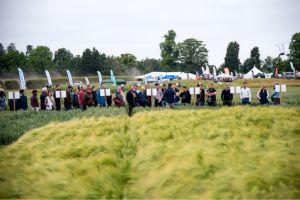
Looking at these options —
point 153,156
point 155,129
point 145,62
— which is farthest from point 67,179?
point 145,62

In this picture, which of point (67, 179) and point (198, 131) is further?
point (198, 131)

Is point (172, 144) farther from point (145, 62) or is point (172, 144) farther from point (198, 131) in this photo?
point (145, 62)

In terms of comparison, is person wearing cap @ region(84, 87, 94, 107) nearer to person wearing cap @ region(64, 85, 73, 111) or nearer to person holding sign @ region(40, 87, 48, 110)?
person wearing cap @ region(64, 85, 73, 111)

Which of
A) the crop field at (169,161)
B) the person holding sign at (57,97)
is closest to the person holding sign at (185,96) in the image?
the person holding sign at (57,97)

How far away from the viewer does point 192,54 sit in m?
135

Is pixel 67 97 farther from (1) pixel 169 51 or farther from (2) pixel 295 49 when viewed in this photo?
(1) pixel 169 51

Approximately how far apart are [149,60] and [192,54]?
1812cm

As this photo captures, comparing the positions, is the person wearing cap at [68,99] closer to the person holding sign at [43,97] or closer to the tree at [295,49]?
the person holding sign at [43,97]

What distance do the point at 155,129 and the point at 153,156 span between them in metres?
1.70

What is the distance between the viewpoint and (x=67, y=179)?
6094 mm

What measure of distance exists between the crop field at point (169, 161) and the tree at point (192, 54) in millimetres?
121873

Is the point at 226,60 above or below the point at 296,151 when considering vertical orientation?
above

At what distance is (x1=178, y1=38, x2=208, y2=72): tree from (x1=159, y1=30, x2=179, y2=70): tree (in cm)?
372

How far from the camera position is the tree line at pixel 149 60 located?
101 meters
